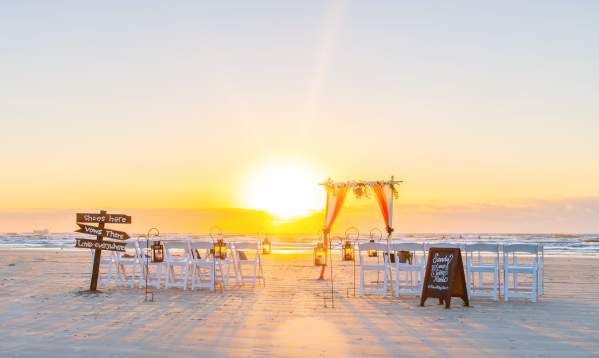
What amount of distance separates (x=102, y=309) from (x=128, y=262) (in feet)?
9.12

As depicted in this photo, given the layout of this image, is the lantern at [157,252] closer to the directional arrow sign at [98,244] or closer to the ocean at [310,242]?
the directional arrow sign at [98,244]

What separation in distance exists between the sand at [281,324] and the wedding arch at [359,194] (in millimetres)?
4112

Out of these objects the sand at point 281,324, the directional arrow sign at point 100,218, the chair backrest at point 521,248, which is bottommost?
the sand at point 281,324

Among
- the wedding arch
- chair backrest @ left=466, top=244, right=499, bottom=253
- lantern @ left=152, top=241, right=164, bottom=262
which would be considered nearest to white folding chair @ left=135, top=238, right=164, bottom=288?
lantern @ left=152, top=241, right=164, bottom=262

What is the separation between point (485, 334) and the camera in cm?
734

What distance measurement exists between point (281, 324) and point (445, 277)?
2995 mm

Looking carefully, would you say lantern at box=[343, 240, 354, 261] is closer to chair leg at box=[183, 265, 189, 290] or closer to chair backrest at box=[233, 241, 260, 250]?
chair backrest at box=[233, 241, 260, 250]

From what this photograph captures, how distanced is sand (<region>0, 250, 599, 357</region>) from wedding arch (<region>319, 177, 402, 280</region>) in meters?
4.11

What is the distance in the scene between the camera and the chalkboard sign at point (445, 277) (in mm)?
9547

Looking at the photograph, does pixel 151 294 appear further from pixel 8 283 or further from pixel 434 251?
pixel 434 251

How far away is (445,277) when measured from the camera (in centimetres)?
964

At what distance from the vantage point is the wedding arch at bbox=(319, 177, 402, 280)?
15.6 m

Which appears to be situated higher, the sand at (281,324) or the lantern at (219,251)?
the lantern at (219,251)

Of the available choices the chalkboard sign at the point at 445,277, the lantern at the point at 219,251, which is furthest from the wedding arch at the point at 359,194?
the chalkboard sign at the point at 445,277
